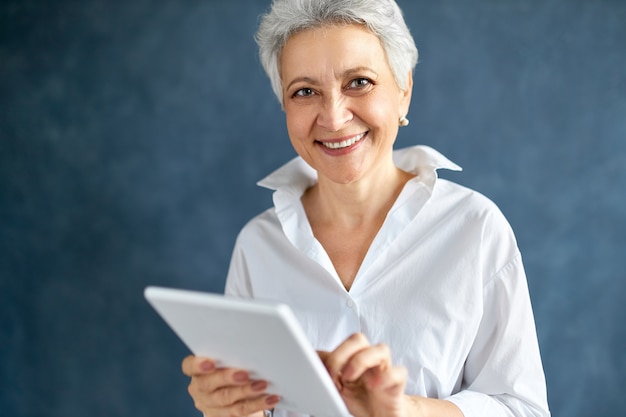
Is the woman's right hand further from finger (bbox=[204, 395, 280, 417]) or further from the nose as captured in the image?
the nose

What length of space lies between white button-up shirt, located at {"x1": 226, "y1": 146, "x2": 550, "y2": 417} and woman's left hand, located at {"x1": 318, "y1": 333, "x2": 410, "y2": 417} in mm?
259

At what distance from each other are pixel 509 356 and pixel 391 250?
324mm

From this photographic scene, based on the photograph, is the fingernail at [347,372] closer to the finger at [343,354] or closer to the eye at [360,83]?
the finger at [343,354]

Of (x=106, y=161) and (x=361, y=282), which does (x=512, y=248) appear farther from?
(x=106, y=161)

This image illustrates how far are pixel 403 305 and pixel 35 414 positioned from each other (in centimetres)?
118

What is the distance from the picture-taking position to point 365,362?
97 cm

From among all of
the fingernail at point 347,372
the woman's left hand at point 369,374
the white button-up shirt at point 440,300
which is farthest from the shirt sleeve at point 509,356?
the fingernail at point 347,372

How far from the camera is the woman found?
1.32m

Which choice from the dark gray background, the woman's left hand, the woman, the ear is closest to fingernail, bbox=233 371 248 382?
the woman's left hand

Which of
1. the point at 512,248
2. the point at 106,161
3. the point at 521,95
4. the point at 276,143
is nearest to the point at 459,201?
the point at 512,248

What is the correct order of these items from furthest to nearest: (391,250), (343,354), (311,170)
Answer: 1. (311,170)
2. (391,250)
3. (343,354)

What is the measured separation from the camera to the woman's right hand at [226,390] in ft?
3.38

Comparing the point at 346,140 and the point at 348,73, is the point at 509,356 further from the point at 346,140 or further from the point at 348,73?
the point at 348,73

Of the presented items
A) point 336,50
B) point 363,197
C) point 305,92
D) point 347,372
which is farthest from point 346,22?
point 347,372
